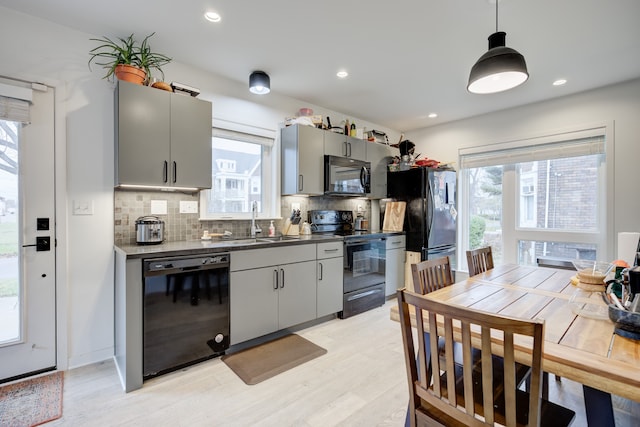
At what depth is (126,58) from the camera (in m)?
2.22

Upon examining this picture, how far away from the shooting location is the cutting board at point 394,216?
4078 millimetres

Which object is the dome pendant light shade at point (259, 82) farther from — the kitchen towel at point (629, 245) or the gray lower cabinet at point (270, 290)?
the kitchen towel at point (629, 245)

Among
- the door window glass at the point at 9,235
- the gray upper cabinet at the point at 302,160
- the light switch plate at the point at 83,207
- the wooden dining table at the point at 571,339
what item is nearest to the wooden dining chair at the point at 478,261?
the wooden dining table at the point at 571,339

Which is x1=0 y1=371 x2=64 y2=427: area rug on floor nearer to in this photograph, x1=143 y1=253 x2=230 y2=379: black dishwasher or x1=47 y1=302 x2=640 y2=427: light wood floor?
x1=47 y1=302 x2=640 y2=427: light wood floor

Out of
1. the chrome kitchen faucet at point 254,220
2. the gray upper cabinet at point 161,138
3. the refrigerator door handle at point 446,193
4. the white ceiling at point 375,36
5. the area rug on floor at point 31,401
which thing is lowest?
the area rug on floor at point 31,401

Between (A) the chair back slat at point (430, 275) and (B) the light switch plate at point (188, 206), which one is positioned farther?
(B) the light switch plate at point (188, 206)

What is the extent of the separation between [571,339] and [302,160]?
2720 mm

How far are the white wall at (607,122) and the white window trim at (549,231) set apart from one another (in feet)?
0.09

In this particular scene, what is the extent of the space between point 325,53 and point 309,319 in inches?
98.2

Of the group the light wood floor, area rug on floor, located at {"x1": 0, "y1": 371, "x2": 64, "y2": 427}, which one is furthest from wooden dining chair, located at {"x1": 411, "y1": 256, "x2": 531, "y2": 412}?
area rug on floor, located at {"x1": 0, "y1": 371, "x2": 64, "y2": 427}

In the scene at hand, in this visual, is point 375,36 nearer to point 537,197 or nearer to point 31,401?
point 537,197

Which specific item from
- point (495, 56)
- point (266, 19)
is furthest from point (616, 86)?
point (266, 19)

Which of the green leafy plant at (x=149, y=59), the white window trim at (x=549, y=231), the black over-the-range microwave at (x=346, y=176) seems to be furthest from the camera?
the black over-the-range microwave at (x=346, y=176)

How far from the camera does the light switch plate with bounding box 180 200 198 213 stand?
2713 millimetres
